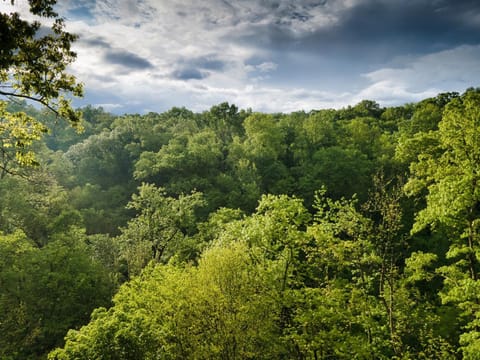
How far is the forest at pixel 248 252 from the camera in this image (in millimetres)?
12391

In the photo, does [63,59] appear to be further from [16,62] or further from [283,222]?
[283,222]

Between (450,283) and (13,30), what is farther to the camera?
(450,283)

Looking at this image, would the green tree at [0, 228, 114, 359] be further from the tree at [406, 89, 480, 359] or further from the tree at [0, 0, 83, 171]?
the tree at [406, 89, 480, 359]

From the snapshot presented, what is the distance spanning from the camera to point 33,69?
8977mm

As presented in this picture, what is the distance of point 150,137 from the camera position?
55.2m

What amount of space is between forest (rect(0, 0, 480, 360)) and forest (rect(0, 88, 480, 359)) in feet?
0.34

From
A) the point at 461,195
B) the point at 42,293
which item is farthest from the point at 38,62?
the point at 42,293

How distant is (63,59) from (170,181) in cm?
3650

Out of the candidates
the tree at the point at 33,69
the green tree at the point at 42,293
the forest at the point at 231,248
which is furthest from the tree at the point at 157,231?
the tree at the point at 33,69

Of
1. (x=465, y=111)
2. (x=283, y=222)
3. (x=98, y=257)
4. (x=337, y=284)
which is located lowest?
(x=98, y=257)

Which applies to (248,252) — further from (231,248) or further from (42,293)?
(42,293)

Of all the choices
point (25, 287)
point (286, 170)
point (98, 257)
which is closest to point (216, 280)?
point (25, 287)

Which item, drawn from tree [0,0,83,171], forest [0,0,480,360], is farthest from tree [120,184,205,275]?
tree [0,0,83,171]

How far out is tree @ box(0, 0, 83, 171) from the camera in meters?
8.09
